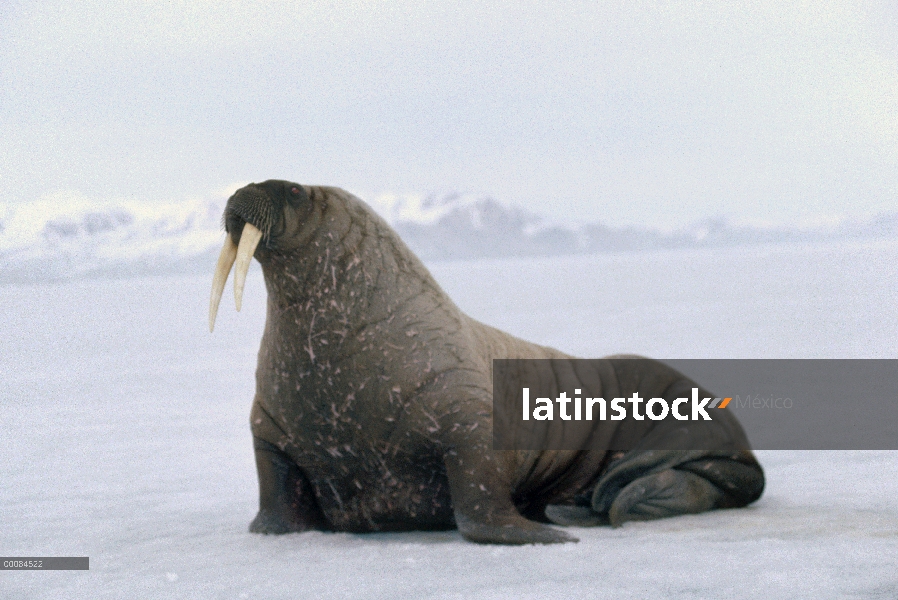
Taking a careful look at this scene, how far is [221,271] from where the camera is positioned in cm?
481

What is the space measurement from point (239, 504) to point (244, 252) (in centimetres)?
190

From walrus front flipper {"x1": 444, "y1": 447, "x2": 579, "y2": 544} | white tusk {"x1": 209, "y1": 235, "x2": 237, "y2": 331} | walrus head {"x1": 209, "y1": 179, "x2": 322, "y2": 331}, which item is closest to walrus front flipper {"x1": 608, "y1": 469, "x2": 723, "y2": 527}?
walrus front flipper {"x1": 444, "y1": 447, "x2": 579, "y2": 544}

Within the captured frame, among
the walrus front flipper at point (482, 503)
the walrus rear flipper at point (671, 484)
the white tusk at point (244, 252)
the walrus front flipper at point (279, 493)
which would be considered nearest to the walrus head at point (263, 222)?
the white tusk at point (244, 252)

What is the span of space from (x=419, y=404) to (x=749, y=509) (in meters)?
1.91

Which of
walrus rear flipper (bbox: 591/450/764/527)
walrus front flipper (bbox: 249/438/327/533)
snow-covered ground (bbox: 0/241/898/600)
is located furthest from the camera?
walrus rear flipper (bbox: 591/450/764/527)

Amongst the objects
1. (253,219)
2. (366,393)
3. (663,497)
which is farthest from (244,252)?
(663,497)

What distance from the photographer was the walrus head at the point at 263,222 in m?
4.72

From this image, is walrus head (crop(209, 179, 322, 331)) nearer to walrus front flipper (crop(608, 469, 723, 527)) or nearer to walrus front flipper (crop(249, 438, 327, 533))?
walrus front flipper (crop(249, 438, 327, 533))

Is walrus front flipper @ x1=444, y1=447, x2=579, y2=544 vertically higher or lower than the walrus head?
lower

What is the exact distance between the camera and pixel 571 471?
552cm

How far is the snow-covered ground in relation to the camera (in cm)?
417

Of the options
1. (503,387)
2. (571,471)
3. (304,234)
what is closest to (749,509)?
(571,471)

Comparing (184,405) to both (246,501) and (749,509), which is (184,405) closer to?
(246,501)

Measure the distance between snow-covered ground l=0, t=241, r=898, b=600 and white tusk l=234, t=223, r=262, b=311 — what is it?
115 cm
